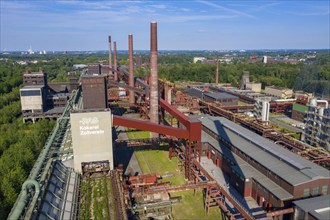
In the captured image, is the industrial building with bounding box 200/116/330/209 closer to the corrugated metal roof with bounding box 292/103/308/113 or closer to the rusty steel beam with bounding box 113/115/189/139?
the rusty steel beam with bounding box 113/115/189/139

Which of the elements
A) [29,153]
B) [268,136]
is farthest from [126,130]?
[268,136]

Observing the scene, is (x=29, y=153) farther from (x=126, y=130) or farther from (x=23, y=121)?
(x=23, y=121)

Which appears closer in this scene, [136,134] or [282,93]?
[136,134]

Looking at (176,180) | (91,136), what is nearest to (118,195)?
(91,136)

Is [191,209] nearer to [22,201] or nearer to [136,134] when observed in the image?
[22,201]

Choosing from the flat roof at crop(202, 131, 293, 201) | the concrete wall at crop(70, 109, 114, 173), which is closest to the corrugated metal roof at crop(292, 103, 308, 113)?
the flat roof at crop(202, 131, 293, 201)

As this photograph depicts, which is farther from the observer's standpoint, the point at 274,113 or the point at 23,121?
the point at 274,113

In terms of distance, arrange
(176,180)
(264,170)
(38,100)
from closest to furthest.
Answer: (264,170), (176,180), (38,100)
